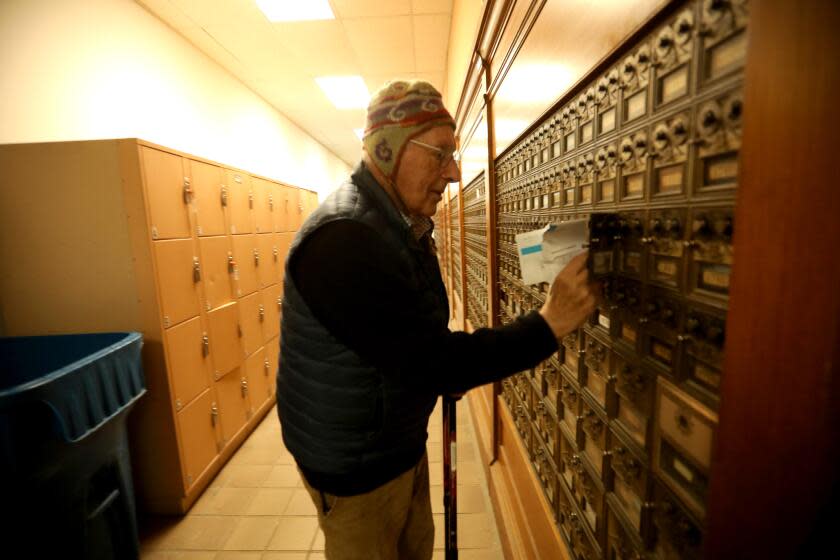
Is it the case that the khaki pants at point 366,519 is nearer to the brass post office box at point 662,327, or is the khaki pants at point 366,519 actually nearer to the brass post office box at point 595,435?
the brass post office box at point 595,435

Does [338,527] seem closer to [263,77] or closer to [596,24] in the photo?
[596,24]

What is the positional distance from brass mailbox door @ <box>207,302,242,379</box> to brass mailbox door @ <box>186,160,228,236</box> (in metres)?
0.57

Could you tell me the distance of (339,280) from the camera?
33.1 inches

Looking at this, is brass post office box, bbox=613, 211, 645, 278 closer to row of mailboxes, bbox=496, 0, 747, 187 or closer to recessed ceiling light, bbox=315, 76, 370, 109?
row of mailboxes, bbox=496, 0, 747, 187

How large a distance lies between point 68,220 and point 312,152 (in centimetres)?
638

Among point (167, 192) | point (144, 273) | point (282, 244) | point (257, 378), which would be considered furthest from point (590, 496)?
point (282, 244)

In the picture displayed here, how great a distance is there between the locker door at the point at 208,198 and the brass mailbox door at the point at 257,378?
113cm

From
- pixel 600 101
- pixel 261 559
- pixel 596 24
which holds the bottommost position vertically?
pixel 261 559

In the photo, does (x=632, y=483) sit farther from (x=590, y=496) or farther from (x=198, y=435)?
(x=198, y=435)

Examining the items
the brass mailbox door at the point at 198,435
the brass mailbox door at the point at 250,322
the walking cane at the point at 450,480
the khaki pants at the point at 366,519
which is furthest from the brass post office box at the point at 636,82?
the brass mailbox door at the point at 250,322

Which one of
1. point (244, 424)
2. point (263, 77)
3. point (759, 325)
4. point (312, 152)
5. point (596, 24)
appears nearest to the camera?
point (759, 325)

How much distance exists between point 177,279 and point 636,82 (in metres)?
2.41

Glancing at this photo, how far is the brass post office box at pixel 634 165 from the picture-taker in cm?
70

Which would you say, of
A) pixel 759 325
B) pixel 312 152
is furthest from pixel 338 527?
pixel 312 152
